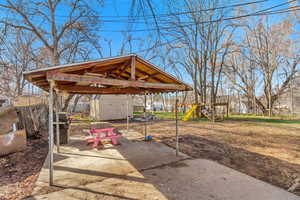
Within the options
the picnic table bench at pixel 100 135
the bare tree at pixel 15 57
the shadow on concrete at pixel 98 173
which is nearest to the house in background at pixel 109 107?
the bare tree at pixel 15 57

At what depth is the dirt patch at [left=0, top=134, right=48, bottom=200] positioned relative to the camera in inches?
98.4

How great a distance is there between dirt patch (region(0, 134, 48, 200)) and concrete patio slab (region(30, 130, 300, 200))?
22cm

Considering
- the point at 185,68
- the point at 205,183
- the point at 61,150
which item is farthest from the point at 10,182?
the point at 185,68

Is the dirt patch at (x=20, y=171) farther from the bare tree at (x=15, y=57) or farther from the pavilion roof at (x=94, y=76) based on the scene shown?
Result: the bare tree at (x=15, y=57)

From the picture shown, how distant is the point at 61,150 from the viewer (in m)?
4.62

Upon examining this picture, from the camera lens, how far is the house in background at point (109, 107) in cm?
1367

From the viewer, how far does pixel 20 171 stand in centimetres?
334

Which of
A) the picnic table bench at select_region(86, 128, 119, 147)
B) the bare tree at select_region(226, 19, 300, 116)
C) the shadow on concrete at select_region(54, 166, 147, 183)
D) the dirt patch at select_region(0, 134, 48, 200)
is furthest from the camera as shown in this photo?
the bare tree at select_region(226, 19, 300, 116)

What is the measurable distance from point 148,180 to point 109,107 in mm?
11977

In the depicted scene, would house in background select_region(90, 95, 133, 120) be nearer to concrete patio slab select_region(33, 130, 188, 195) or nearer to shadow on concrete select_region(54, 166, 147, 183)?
concrete patio slab select_region(33, 130, 188, 195)

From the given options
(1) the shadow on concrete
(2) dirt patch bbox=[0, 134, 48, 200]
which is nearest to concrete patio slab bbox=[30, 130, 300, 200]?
(1) the shadow on concrete

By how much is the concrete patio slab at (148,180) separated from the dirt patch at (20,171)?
0.22 meters

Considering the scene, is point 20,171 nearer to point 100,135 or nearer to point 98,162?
point 98,162

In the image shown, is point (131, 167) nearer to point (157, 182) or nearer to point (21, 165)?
point (157, 182)
